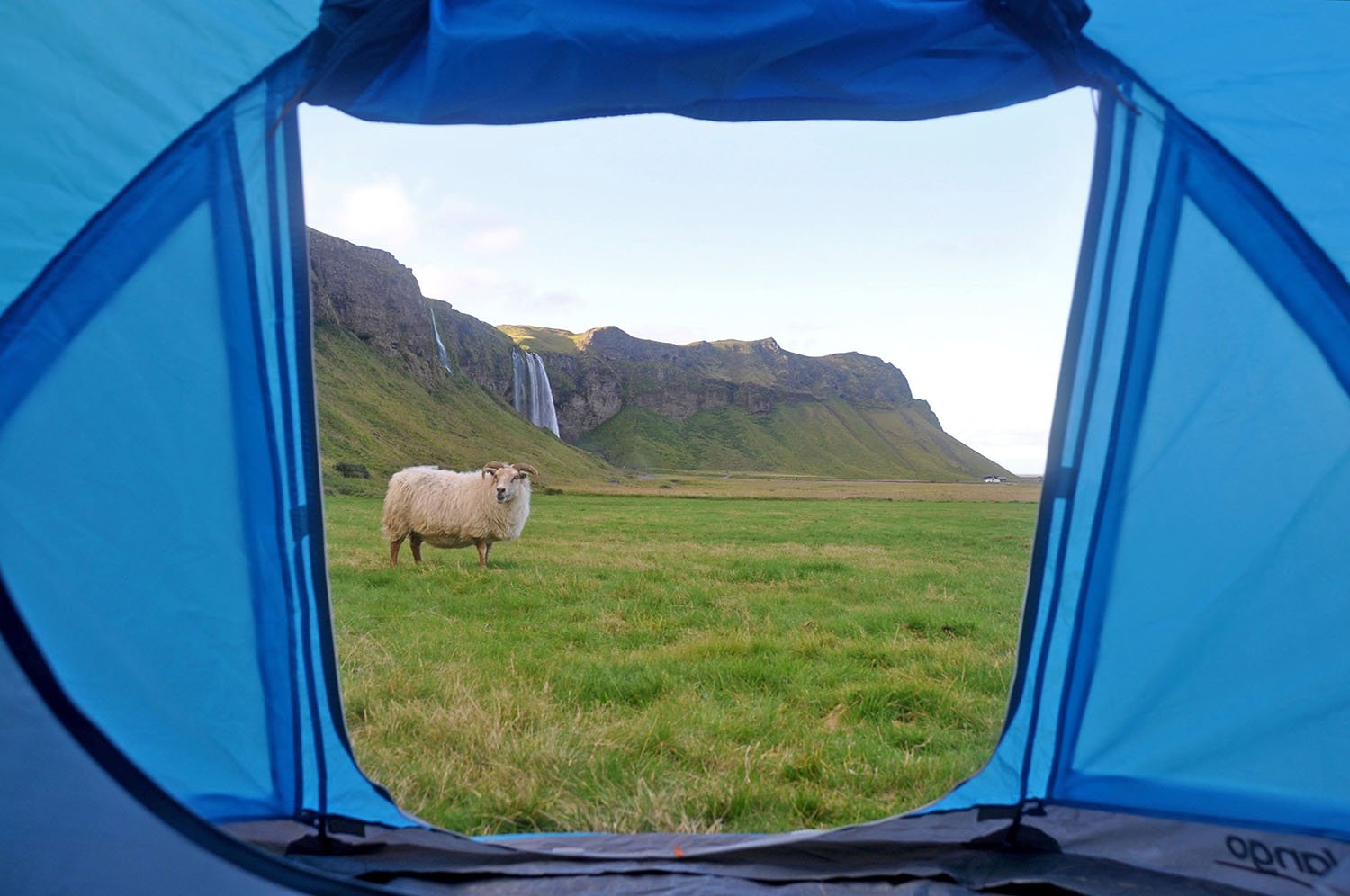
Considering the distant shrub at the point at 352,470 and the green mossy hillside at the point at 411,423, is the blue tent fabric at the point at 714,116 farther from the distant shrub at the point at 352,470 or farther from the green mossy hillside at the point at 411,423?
the green mossy hillside at the point at 411,423

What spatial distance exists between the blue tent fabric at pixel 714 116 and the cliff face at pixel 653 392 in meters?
97.3

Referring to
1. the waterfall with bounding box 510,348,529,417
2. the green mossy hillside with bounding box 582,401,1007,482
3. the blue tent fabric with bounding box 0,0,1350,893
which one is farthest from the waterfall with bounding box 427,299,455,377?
the blue tent fabric with bounding box 0,0,1350,893

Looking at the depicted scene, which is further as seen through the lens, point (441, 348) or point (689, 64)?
point (441, 348)

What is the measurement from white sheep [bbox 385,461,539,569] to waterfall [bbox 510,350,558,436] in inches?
4308

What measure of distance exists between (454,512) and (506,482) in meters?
0.80

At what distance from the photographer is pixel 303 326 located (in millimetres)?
2836

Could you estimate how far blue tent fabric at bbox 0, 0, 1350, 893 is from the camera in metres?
2.32

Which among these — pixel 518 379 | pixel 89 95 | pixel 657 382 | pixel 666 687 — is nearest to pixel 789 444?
pixel 657 382

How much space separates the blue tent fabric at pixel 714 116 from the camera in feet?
7.61

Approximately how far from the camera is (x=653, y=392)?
15600 centimetres

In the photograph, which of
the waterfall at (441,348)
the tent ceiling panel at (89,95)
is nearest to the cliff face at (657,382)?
the waterfall at (441,348)

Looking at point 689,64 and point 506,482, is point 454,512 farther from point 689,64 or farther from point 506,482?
point 689,64

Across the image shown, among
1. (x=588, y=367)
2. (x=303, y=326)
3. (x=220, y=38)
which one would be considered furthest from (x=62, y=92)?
(x=588, y=367)

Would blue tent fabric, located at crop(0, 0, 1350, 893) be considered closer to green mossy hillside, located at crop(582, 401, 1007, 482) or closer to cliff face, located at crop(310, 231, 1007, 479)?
cliff face, located at crop(310, 231, 1007, 479)
